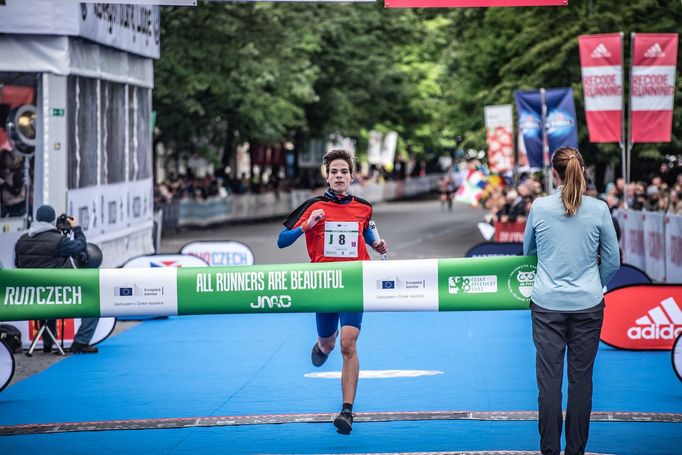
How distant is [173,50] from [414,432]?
2948 centimetres

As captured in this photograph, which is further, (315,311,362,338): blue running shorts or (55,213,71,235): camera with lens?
(55,213,71,235): camera with lens

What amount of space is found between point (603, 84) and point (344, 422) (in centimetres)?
1571

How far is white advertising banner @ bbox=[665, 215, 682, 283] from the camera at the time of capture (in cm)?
2163

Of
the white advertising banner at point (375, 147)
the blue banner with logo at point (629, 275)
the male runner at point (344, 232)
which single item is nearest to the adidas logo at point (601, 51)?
the blue banner with logo at point (629, 275)

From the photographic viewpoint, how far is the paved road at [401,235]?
32344 millimetres

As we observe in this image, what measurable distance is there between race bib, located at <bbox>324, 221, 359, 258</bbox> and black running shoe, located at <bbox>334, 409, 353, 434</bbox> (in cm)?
115

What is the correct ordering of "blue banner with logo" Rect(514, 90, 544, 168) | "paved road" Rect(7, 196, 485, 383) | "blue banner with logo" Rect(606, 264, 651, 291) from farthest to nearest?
"paved road" Rect(7, 196, 485, 383)
"blue banner with logo" Rect(514, 90, 544, 168)
"blue banner with logo" Rect(606, 264, 651, 291)

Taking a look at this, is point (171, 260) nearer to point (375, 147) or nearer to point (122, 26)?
point (122, 26)

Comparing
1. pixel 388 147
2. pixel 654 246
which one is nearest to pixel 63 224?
pixel 654 246

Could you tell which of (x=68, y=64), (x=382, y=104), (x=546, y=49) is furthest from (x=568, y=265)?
(x=382, y=104)

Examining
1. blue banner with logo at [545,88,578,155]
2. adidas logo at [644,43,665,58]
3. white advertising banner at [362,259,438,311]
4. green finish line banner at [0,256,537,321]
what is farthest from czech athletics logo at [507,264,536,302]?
blue banner with logo at [545,88,578,155]

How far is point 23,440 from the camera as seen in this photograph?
9.83 metres

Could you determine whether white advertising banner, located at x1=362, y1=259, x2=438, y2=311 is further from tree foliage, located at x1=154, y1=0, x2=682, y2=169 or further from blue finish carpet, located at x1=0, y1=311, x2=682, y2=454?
tree foliage, located at x1=154, y1=0, x2=682, y2=169

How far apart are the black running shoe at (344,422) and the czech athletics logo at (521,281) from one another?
1.43 metres
